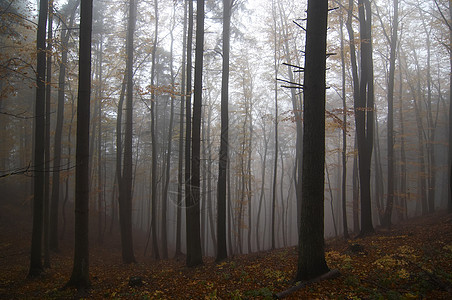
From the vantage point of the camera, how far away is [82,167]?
6.52 m

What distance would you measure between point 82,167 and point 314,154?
5755mm

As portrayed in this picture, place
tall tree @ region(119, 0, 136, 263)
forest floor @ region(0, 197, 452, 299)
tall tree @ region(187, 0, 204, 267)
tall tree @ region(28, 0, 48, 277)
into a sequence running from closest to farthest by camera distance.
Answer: forest floor @ region(0, 197, 452, 299) → tall tree @ region(28, 0, 48, 277) → tall tree @ region(187, 0, 204, 267) → tall tree @ region(119, 0, 136, 263)

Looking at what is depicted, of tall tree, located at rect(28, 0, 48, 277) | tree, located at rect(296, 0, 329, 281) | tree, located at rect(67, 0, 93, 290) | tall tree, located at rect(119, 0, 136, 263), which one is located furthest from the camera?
tall tree, located at rect(119, 0, 136, 263)

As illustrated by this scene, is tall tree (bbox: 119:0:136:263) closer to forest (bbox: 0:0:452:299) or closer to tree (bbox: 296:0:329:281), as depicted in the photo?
forest (bbox: 0:0:452:299)

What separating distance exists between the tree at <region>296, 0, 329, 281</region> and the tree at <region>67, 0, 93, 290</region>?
18.0 ft

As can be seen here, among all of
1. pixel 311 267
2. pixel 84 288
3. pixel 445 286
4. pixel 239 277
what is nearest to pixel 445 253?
pixel 445 286

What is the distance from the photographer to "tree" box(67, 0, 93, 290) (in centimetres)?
652

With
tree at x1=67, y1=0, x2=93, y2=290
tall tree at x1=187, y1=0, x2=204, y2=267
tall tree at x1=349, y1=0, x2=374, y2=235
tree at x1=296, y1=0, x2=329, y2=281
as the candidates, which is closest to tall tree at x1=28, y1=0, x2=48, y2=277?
tree at x1=67, y1=0, x2=93, y2=290

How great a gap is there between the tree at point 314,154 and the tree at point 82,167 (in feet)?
18.0

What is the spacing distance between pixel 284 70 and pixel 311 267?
13.9 m

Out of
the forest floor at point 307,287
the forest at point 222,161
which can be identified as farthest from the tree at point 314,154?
the forest floor at point 307,287

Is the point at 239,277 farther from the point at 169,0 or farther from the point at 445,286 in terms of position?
the point at 169,0

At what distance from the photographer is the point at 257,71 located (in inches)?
721

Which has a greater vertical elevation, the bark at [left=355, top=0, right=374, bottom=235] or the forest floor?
the bark at [left=355, top=0, right=374, bottom=235]
